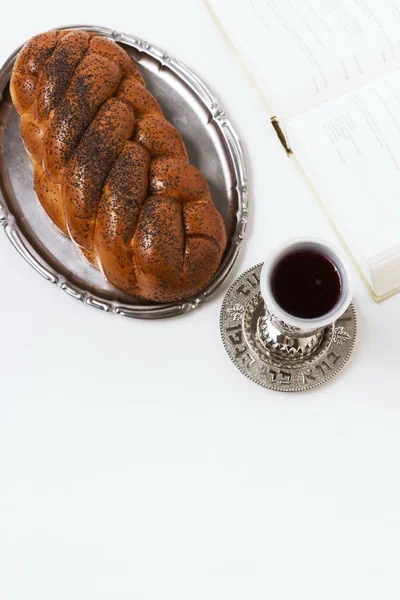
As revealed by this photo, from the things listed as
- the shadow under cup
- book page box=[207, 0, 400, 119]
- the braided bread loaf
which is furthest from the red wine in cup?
book page box=[207, 0, 400, 119]

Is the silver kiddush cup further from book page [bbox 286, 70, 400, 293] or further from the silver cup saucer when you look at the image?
book page [bbox 286, 70, 400, 293]

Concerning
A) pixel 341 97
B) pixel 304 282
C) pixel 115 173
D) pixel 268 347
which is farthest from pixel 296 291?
pixel 341 97

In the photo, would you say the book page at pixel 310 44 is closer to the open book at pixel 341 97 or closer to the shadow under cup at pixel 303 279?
the open book at pixel 341 97

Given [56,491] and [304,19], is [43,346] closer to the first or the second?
[56,491]

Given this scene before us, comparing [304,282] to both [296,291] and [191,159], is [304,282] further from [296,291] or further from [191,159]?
[191,159]

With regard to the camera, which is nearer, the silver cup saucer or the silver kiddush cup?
the silver kiddush cup

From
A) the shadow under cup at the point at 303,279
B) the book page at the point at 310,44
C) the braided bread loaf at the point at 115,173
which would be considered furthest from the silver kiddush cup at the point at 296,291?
the book page at the point at 310,44
